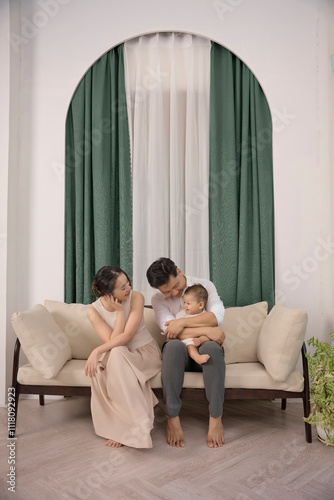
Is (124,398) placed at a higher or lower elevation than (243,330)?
lower

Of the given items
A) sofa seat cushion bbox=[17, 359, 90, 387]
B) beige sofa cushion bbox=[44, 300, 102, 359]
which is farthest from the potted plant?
beige sofa cushion bbox=[44, 300, 102, 359]

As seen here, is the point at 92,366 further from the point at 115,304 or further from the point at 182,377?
the point at 182,377

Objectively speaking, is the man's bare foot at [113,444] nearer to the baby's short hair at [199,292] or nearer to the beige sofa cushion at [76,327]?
the beige sofa cushion at [76,327]

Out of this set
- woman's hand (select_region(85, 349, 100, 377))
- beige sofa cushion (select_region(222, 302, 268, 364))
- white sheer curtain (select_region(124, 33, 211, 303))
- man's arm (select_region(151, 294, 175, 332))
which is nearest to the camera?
woman's hand (select_region(85, 349, 100, 377))

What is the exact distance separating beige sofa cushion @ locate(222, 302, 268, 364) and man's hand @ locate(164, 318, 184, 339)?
0.43 meters

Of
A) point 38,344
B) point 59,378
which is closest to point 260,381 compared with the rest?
point 59,378

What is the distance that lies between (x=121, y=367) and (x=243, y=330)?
888mm

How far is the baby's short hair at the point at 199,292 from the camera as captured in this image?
2.35m

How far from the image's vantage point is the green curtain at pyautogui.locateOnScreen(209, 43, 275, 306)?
292 centimetres

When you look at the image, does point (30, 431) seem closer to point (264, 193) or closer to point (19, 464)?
point (19, 464)

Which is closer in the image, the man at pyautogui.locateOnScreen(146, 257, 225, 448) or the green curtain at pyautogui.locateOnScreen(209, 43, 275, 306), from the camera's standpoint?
the man at pyautogui.locateOnScreen(146, 257, 225, 448)

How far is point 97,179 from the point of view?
9.81 feet

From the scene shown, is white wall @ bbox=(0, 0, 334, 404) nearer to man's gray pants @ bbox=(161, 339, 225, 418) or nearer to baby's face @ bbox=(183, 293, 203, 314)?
baby's face @ bbox=(183, 293, 203, 314)

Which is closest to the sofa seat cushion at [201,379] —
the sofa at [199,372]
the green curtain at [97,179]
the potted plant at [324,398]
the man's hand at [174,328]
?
the sofa at [199,372]
